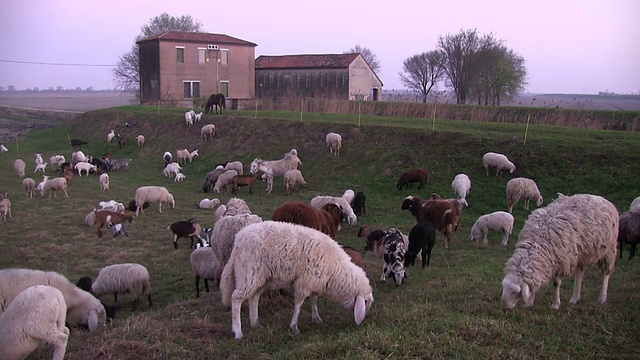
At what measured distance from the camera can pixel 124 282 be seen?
8461mm

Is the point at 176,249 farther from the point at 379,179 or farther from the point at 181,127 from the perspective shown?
the point at 181,127

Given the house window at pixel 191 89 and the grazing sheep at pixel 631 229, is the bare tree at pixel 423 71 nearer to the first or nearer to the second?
the house window at pixel 191 89

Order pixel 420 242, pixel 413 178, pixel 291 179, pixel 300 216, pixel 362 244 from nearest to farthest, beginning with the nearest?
pixel 300 216 → pixel 420 242 → pixel 362 244 → pixel 413 178 → pixel 291 179

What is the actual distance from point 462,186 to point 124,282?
35.6ft

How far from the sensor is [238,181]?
1888 cm

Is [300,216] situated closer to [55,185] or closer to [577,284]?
[577,284]

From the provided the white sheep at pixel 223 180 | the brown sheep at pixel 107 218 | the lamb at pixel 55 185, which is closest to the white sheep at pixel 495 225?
the brown sheep at pixel 107 218

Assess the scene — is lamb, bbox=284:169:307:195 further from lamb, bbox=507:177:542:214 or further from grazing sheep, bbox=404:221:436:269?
grazing sheep, bbox=404:221:436:269

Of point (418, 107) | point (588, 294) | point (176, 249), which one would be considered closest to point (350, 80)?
point (418, 107)

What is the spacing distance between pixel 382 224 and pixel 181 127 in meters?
18.8

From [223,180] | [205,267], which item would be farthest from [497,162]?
[205,267]

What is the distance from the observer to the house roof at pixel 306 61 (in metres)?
46.6

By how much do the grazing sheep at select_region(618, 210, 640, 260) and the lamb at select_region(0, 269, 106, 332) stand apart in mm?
9432

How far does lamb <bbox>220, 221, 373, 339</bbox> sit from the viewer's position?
587 centimetres
